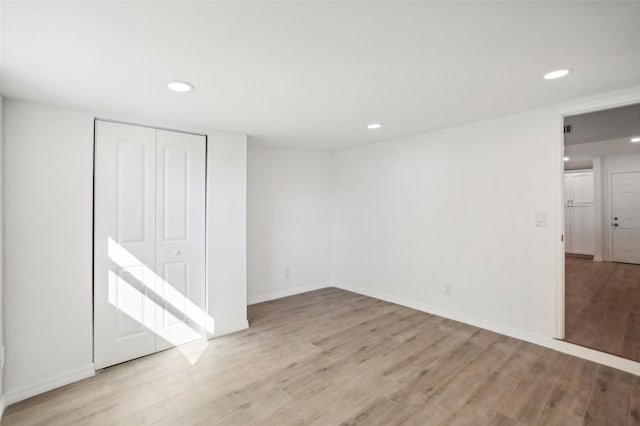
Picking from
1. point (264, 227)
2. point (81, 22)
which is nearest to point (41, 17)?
point (81, 22)

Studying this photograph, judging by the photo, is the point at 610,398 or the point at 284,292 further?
the point at 284,292

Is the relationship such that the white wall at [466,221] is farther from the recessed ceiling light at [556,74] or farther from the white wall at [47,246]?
the white wall at [47,246]

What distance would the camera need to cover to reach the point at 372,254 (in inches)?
181

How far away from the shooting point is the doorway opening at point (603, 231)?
3.15 metres

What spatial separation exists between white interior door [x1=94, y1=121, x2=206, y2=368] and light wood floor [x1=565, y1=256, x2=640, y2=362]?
12.7 ft

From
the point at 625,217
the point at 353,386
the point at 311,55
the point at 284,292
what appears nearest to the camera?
the point at 311,55

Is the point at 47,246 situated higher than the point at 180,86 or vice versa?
the point at 180,86

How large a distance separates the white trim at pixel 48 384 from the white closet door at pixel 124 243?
11 cm

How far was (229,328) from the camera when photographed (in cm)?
338

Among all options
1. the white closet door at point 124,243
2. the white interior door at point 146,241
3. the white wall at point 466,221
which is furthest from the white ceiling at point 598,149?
the white closet door at point 124,243

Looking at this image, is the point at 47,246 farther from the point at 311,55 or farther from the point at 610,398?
the point at 610,398

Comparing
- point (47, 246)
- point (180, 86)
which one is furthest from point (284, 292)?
point (180, 86)

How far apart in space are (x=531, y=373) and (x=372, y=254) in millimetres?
2448

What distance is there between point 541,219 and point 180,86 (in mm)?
3418
